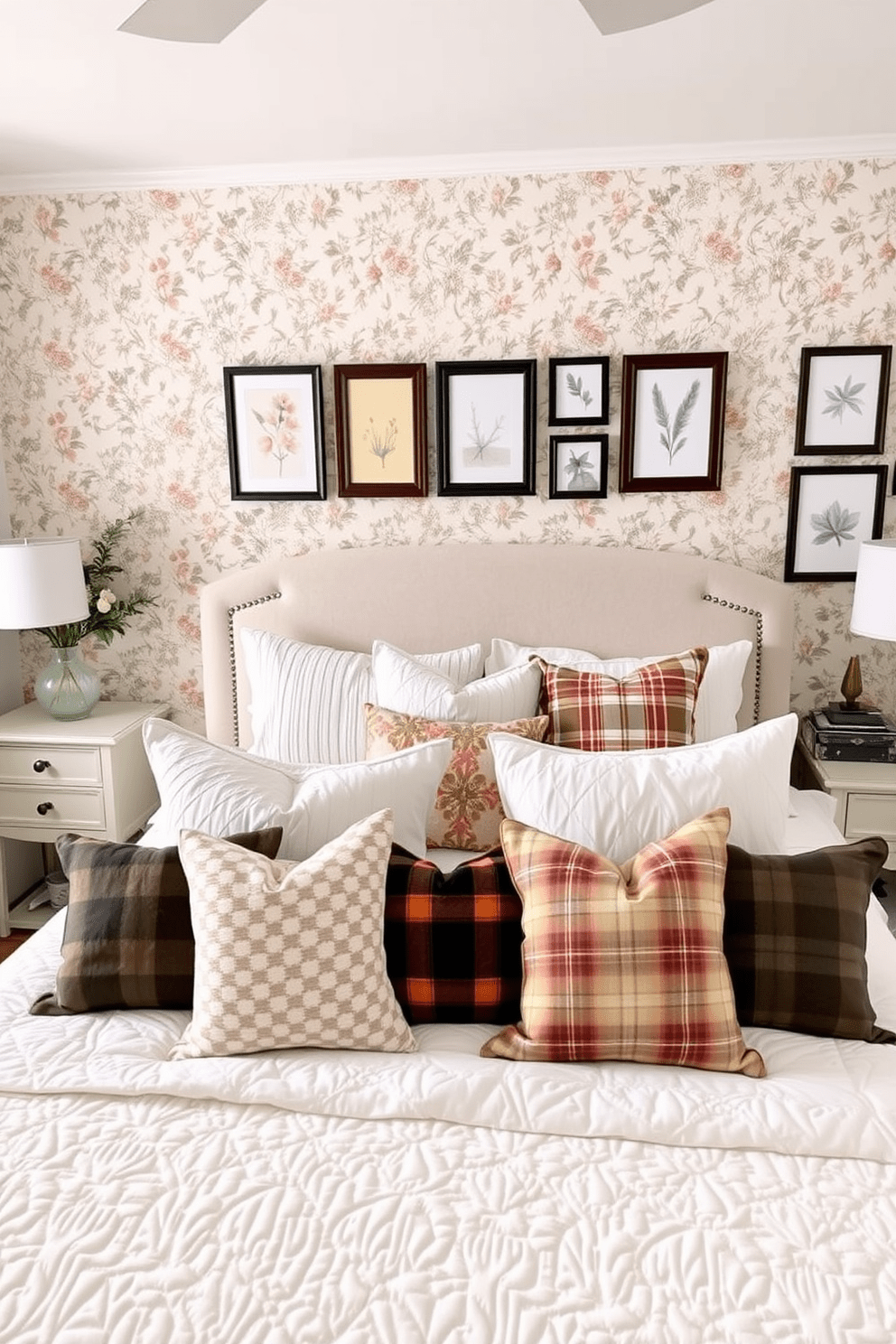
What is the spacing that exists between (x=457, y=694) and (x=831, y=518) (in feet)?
4.17

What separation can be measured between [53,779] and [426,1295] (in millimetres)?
2186

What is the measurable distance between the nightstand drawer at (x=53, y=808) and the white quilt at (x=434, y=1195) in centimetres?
135

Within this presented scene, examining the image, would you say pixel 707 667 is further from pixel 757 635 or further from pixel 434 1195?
pixel 434 1195

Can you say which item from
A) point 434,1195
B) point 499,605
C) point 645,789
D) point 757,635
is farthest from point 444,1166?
point 757,635

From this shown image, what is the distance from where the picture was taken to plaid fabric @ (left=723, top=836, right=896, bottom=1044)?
156 cm

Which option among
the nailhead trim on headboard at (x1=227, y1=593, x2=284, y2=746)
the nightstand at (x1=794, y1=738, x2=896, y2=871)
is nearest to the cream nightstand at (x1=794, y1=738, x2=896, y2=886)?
the nightstand at (x1=794, y1=738, x2=896, y2=871)

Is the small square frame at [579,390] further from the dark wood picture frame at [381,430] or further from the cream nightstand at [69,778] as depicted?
the cream nightstand at [69,778]

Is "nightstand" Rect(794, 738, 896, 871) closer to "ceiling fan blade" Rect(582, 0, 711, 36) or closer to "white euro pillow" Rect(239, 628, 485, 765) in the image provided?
"white euro pillow" Rect(239, 628, 485, 765)

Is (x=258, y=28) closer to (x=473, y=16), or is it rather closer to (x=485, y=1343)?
(x=473, y=16)

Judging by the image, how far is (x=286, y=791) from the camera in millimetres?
1855

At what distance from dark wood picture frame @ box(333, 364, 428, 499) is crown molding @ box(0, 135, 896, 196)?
53 centimetres

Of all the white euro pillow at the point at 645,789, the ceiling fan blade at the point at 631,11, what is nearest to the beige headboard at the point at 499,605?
the white euro pillow at the point at 645,789

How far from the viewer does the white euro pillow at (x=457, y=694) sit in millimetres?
2334

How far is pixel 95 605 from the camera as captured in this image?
3027mm
